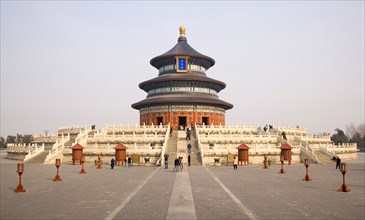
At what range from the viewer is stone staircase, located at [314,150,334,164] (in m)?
40.3

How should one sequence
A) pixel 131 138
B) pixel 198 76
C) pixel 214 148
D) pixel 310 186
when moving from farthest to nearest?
pixel 198 76 < pixel 131 138 < pixel 214 148 < pixel 310 186

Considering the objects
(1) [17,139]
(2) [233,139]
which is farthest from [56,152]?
(1) [17,139]

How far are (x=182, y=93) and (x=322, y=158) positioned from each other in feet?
97.2

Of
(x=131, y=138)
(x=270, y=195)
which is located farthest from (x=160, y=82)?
(x=270, y=195)

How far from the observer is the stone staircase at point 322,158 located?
4029cm

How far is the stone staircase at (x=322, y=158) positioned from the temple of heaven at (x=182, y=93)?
Answer: 72.5ft

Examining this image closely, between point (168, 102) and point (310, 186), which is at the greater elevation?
point (168, 102)

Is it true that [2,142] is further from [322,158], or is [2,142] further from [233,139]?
[322,158]

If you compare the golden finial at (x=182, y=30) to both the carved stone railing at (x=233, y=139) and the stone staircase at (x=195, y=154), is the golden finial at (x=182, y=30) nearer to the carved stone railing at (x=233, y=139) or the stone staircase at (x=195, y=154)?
the stone staircase at (x=195, y=154)

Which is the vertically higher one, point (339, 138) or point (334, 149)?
point (339, 138)

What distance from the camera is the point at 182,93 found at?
63.6 m

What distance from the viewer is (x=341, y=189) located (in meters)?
17.7

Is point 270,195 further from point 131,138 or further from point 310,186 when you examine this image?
point 131,138

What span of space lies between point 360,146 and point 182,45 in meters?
72.5
